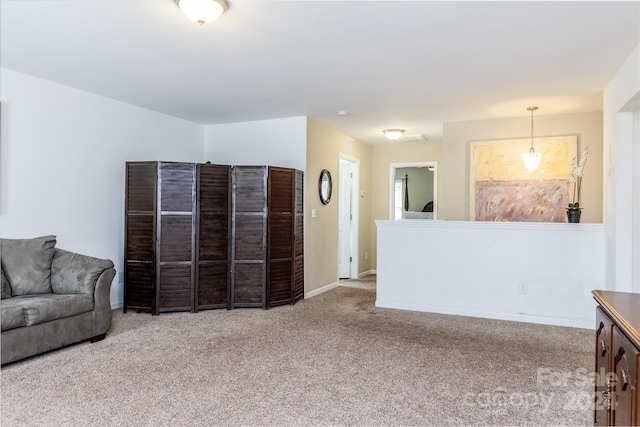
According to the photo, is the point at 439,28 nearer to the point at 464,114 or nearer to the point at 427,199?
the point at 464,114

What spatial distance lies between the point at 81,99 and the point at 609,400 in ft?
16.7

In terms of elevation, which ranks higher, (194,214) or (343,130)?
(343,130)

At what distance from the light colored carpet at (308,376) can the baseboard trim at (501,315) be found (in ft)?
0.54

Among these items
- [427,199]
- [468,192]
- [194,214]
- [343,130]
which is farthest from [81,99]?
[427,199]

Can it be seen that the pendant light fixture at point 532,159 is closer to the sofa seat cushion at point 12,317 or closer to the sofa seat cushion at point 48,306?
the sofa seat cushion at point 48,306

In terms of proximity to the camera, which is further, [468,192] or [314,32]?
[468,192]

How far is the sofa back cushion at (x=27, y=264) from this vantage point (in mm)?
3520

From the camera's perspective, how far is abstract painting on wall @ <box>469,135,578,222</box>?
533 cm

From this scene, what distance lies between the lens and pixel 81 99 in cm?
446

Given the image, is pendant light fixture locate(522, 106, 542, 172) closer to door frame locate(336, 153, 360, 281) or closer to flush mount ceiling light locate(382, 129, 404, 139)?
flush mount ceiling light locate(382, 129, 404, 139)

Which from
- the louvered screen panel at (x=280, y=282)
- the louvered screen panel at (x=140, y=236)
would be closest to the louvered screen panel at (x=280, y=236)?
the louvered screen panel at (x=280, y=282)

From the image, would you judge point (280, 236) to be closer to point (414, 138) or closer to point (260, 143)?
point (260, 143)

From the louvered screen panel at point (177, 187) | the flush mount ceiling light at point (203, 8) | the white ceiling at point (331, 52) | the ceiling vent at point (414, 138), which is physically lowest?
the louvered screen panel at point (177, 187)

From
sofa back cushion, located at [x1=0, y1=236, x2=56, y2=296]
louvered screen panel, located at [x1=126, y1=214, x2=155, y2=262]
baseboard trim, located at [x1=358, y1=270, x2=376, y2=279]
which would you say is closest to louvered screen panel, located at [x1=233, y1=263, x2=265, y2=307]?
louvered screen panel, located at [x1=126, y1=214, x2=155, y2=262]
